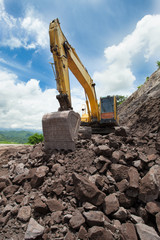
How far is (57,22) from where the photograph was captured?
5.07 meters

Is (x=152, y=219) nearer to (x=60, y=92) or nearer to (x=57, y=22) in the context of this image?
(x=60, y=92)

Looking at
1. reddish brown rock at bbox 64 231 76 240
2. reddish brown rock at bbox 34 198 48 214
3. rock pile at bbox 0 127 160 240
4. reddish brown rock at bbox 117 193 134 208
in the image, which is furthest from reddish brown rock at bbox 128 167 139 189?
reddish brown rock at bbox 34 198 48 214

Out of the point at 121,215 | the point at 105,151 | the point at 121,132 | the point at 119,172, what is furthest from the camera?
the point at 121,132

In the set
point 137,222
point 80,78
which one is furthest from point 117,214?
point 80,78

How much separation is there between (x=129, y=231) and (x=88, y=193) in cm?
78

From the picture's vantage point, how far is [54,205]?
2.25m

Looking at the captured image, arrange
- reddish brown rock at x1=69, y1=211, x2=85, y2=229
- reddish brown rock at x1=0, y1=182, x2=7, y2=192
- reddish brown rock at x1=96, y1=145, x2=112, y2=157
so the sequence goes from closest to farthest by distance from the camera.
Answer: reddish brown rock at x1=69, y1=211, x2=85, y2=229 < reddish brown rock at x1=0, y1=182, x2=7, y2=192 < reddish brown rock at x1=96, y1=145, x2=112, y2=157

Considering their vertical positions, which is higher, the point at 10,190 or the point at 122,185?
the point at 122,185

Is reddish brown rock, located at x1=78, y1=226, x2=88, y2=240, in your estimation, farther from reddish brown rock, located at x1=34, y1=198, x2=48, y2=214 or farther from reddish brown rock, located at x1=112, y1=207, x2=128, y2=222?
reddish brown rock, located at x1=34, y1=198, x2=48, y2=214

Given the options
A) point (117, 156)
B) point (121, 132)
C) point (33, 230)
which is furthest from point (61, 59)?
point (33, 230)

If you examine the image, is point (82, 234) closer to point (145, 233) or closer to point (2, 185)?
point (145, 233)

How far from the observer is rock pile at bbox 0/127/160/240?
1899 millimetres

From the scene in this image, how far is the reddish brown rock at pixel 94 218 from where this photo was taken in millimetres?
1910

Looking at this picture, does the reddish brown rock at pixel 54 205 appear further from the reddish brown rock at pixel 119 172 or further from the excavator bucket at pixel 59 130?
the excavator bucket at pixel 59 130
